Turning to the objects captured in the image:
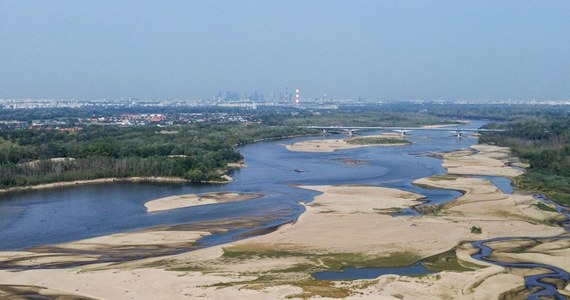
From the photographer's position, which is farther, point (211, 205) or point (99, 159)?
point (99, 159)

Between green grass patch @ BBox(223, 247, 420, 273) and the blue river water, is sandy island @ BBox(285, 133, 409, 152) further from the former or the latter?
green grass patch @ BBox(223, 247, 420, 273)

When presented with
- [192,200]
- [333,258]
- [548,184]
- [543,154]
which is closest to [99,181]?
[192,200]

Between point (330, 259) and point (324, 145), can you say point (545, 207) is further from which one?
point (324, 145)

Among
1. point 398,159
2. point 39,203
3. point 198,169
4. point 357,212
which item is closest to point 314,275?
point 357,212

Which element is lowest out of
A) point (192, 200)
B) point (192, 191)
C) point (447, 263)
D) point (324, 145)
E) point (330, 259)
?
point (324, 145)

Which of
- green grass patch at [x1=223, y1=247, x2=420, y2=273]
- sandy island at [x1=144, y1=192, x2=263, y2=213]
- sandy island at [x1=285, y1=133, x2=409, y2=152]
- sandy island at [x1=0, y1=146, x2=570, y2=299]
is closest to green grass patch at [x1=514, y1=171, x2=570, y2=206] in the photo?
sandy island at [x1=0, y1=146, x2=570, y2=299]

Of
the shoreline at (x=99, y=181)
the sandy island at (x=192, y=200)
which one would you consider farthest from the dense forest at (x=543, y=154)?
the shoreline at (x=99, y=181)

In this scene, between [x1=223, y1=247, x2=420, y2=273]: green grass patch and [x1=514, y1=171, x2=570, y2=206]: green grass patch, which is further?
[x1=514, y1=171, x2=570, y2=206]: green grass patch

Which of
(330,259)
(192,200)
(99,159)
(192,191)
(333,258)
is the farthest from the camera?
(99,159)
